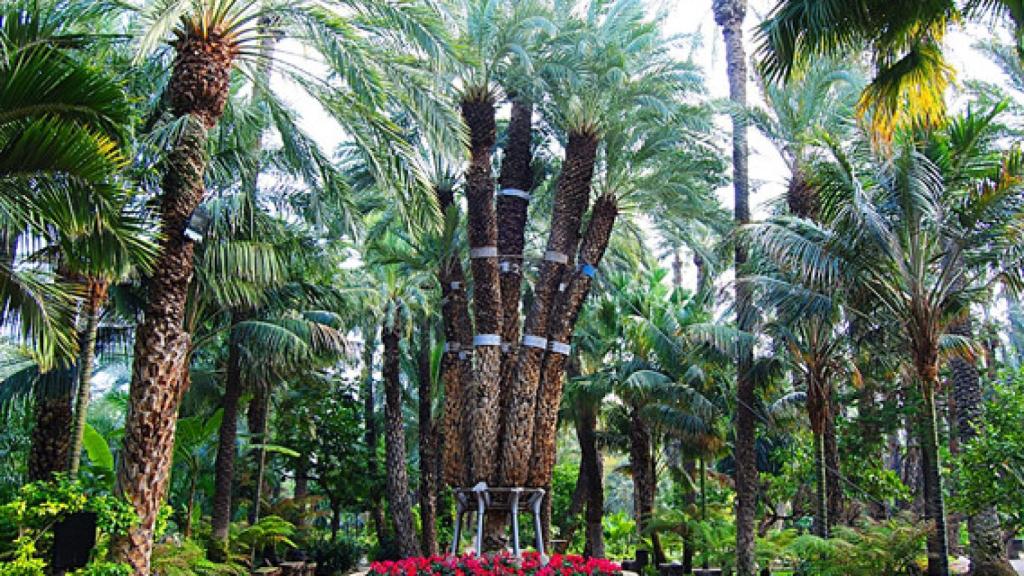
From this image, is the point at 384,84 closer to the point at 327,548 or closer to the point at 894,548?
the point at 894,548

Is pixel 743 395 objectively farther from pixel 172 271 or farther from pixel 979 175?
pixel 172 271

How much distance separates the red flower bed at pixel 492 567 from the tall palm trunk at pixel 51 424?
18.5 ft

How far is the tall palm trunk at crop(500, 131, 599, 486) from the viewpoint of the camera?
1563 cm

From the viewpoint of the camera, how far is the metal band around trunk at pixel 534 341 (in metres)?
16.1

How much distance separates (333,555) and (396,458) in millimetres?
4280

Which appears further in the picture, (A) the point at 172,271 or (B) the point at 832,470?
(B) the point at 832,470

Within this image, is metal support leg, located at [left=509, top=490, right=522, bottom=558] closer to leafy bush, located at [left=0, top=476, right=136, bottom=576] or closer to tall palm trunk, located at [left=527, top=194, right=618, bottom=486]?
tall palm trunk, located at [left=527, top=194, right=618, bottom=486]

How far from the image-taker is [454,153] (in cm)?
1174

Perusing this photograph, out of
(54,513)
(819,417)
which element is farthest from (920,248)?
(54,513)

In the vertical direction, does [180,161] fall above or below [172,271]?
above

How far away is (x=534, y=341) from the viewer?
52.9 feet

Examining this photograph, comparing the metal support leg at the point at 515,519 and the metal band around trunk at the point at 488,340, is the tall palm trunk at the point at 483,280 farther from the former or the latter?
the metal support leg at the point at 515,519

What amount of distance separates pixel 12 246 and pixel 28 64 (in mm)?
5468

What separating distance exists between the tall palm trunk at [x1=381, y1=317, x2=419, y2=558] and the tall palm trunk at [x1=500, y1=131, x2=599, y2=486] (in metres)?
7.26
